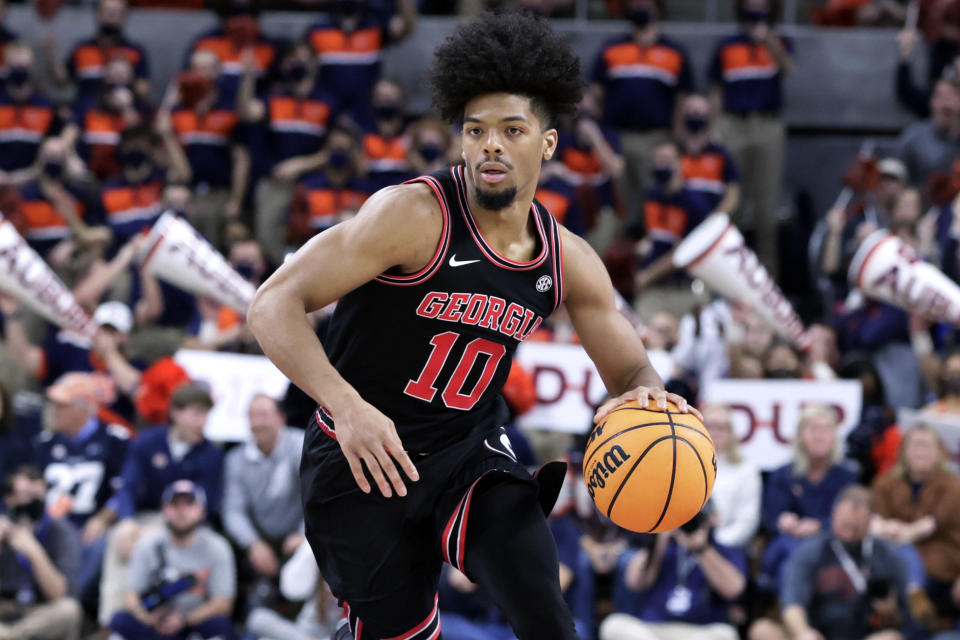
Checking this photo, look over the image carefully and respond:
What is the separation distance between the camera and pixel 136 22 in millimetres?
13852

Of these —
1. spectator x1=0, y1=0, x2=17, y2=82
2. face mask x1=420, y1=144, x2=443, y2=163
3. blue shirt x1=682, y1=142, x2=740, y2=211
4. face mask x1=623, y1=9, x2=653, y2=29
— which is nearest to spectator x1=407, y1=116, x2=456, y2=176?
face mask x1=420, y1=144, x2=443, y2=163

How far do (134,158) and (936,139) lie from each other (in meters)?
6.60

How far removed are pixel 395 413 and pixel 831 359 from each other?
6119mm

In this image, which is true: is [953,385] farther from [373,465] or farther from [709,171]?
[373,465]

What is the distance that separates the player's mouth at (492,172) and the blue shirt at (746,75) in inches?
332

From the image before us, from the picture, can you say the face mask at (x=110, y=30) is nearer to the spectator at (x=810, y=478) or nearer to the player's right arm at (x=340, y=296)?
the spectator at (x=810, y=478)

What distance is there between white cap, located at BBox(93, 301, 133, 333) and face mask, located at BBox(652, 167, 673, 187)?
430cm

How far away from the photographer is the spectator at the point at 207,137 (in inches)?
471

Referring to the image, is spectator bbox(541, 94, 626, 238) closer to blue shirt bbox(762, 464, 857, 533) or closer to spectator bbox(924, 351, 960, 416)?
spectator bbox(924, 351, 960, 416)

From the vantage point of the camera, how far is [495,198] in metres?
4.46

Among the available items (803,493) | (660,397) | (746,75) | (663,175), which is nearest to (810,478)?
(803,493)

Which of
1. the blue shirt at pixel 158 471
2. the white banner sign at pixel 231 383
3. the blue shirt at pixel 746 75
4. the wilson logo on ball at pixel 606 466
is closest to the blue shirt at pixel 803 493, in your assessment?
the white banner sign at pixel 231 383

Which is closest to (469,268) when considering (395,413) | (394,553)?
(395,413)

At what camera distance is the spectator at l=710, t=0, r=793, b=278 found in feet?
40.6
